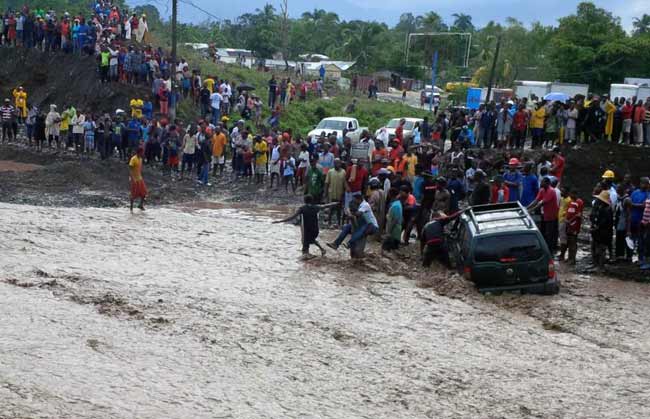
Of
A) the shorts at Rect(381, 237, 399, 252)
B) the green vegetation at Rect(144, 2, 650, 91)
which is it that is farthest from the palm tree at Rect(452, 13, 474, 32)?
the shorts at Rect(381, 237, 399, 252)

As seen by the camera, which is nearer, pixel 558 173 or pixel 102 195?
pixel 558 173

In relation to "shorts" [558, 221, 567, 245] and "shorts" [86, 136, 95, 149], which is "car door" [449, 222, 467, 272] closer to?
"shorts" [558, 221, 567, 245]

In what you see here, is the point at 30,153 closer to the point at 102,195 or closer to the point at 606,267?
the point at 102,195

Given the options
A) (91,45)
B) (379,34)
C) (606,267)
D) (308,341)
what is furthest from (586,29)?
(308,341)

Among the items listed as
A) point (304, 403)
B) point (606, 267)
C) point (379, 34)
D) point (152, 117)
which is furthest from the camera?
point (379, 34)

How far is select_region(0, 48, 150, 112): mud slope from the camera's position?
105ft

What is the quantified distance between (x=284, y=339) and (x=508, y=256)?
13.0ft

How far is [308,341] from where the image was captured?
473 inches

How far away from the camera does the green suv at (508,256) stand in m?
13.8

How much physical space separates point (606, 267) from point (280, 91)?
2510 cm

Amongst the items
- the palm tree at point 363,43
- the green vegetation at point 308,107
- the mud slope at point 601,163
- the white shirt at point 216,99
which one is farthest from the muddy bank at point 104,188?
the palm tree at point 363,43

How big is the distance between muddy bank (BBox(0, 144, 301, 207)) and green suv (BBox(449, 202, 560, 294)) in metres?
9.86

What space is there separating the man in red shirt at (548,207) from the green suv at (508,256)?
240 cm

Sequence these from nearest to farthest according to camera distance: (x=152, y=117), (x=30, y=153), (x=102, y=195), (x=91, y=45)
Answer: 1. (x=102, y=195)
2. (x=30, y=153)
3. (x=152, y=117)
4. (x=91, y=45)
